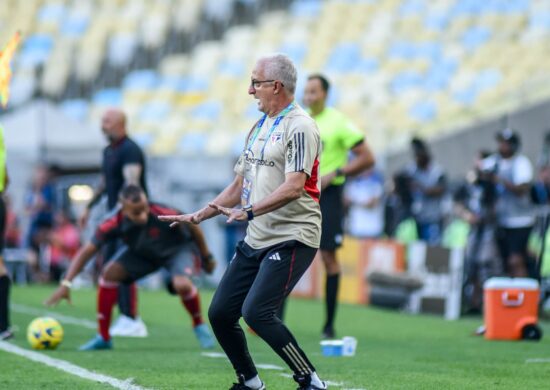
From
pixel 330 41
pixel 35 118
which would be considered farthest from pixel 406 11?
pixel 35 118

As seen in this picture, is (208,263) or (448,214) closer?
(208,263)

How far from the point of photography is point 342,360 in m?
8.87

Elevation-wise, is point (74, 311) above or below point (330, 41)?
below

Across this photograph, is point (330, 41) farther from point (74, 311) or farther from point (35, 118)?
point (74, 311)

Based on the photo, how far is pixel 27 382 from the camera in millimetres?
7367

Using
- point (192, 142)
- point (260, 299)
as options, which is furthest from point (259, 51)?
point (260, 299)

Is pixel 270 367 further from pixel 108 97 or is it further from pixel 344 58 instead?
pixel 108 97

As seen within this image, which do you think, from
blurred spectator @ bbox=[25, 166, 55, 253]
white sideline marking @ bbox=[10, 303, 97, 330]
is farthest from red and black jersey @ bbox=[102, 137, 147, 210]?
blurred spectator @ bbox=[25, 166, 55, 253]

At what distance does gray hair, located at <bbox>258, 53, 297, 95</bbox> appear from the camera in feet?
21.5

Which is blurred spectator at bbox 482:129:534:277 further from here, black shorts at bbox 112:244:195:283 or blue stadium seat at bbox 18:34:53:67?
blue stadium seat at bbox 18:34:53:67

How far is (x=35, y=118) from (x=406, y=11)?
1030cm

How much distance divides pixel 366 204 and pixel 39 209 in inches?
230

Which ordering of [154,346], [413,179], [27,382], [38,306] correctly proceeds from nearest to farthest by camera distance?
[27,382] → [154,346] → [38,306] → [413,179]

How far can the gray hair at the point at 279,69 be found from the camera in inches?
257
